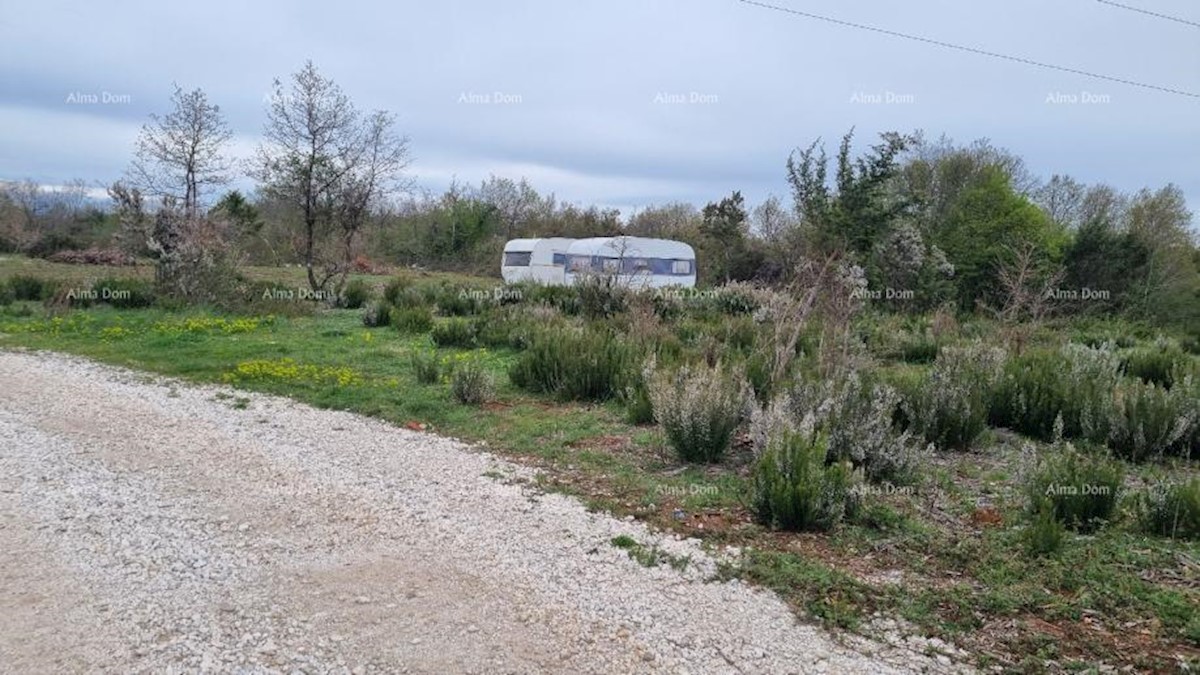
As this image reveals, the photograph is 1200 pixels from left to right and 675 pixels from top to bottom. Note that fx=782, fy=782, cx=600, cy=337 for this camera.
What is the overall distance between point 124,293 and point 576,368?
11857 mm

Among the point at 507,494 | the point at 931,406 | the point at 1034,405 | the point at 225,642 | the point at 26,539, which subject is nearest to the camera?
the point at 225,642

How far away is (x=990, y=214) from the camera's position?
2466 centimetres

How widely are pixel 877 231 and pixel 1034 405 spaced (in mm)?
15317

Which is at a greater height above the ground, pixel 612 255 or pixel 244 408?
pixel 612 255

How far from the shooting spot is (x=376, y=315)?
1429cm

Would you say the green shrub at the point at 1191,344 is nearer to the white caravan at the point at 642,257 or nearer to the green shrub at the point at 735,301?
the green shrub at the point at 735,301

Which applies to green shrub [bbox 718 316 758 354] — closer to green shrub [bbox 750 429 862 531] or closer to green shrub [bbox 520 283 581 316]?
green shrub [bbox 520 283 581 316]

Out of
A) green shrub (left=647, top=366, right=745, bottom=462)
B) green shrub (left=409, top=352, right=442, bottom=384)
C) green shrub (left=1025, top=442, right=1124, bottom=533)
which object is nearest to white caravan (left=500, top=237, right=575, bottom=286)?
green shrub (left=409, top=352, right=442, bottom=384)

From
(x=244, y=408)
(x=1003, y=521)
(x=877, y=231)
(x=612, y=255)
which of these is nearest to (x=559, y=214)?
(x=612, y=255)

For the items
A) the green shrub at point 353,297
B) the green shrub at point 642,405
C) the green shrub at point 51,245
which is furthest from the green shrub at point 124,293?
the green shrub at point 51,245

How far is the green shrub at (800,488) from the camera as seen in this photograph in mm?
4312

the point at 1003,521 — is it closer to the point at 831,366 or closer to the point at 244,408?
the point at 831,366

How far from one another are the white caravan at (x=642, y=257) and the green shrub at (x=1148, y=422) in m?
16.8

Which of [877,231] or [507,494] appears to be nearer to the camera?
[507,494]
